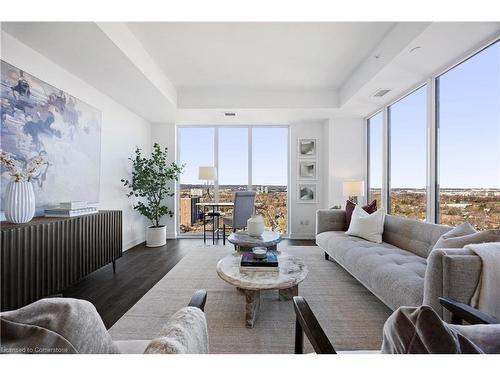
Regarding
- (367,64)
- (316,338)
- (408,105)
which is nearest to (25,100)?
(316,338)

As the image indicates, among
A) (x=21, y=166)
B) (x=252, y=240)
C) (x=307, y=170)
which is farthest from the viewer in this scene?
(x=307, y=170)

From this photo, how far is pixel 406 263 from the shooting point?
6.74 ft

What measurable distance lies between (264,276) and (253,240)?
80 centimetres

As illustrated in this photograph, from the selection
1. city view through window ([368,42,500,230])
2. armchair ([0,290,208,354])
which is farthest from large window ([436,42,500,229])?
armchair ([0,290,208,354])

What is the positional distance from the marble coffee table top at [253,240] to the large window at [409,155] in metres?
2.16

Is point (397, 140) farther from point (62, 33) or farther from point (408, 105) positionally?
point (62, 33)

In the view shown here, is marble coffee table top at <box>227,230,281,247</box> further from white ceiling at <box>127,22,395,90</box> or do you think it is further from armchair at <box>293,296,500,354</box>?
white ceiling at <box>127,22,395,90</box>

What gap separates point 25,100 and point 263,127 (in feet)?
13.1

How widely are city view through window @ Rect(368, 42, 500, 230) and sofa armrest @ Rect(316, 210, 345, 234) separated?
3.26 feet

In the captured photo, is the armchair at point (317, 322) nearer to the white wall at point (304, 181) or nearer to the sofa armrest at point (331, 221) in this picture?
the sofa armrest at point (331, 221)

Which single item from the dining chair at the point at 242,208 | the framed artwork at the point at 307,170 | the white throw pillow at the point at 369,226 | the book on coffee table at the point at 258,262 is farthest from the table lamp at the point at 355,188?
the book on coffee table at the point at 258,262

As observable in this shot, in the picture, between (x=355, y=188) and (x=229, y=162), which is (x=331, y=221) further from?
(x=229, y=162)

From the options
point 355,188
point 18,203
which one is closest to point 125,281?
point 18,203

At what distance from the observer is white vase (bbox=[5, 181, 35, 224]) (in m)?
1.87
